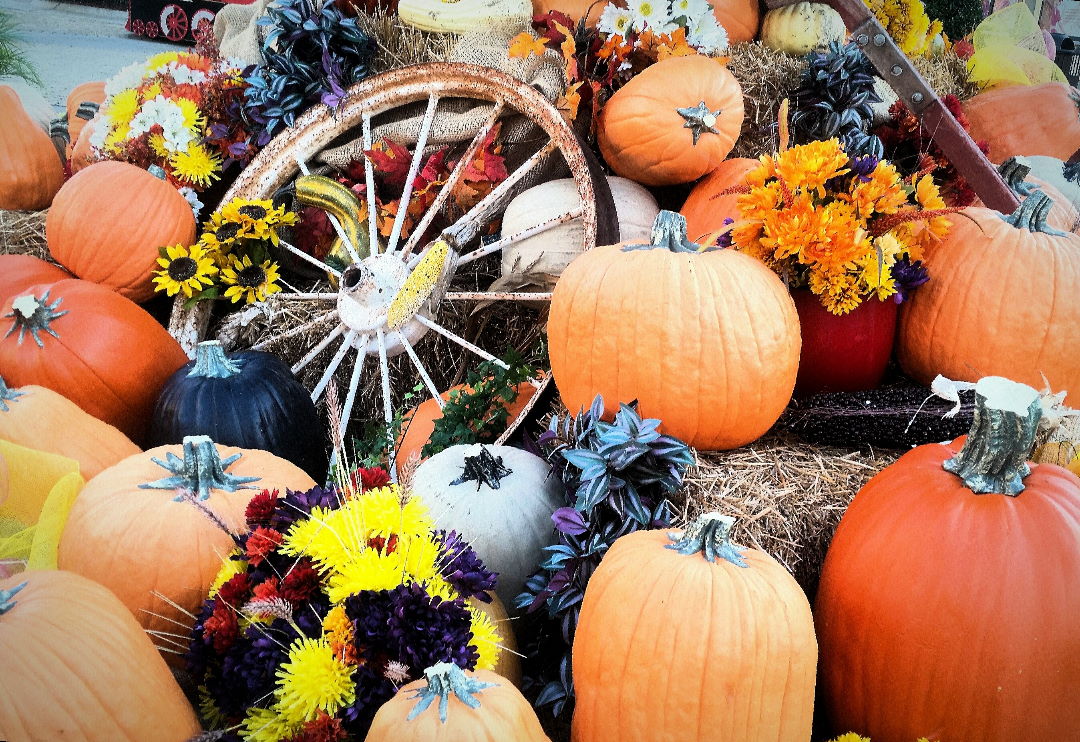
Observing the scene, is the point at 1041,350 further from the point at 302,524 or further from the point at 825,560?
the point at 302,524

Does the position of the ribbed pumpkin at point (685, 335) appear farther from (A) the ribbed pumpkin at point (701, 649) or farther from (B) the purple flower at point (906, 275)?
(A) the ribbed pumpkin at point (701, 649)

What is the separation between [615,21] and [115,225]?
2026 millimetres

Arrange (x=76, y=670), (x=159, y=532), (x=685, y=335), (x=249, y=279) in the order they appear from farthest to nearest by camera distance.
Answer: (x=249, y=279) < (x=685, y=335) < (x=159, y=532) < (x=76, y=670)

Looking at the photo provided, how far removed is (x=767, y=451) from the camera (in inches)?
73.1

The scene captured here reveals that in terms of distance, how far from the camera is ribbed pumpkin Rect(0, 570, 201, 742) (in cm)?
96

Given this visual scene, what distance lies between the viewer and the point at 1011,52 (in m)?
3.60

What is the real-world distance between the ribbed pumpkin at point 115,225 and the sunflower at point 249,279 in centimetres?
27

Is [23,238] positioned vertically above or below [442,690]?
below

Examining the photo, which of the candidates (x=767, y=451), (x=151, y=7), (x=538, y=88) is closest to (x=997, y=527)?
(x=767, y=451)

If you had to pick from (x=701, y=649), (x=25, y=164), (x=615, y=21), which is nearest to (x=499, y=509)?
(x=701, y=649)

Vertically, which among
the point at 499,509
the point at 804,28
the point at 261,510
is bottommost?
the point at 499,509

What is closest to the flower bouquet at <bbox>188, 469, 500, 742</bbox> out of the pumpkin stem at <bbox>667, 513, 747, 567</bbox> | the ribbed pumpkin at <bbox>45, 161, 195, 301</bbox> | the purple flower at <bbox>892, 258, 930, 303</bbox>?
the pumpkin stem at <bbox>667, 513, 747, 567</bbox>

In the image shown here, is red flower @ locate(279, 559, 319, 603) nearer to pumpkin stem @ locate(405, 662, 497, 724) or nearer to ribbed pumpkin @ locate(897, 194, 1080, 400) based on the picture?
pumpkin stem @ locate(405, 662, 497, 724)

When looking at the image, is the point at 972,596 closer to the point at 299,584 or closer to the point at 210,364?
the point at 299,584
